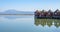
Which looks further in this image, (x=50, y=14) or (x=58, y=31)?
(x=50, y=14)

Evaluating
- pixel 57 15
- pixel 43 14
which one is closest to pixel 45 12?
pixel 43 14

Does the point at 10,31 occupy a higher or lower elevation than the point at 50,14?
lower

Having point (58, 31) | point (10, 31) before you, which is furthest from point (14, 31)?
point (58, 31)

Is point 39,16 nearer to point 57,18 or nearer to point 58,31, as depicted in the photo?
point 57,18

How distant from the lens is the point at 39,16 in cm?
672

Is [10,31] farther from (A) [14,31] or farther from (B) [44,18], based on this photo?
(B) [44,18]

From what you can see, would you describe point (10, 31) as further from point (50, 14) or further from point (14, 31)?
point (50, 14)

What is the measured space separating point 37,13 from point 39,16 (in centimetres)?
17

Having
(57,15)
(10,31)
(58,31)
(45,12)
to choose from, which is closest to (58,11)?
(57,15)

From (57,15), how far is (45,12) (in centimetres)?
58

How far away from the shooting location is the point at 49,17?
6660 mm

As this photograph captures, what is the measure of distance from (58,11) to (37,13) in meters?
1.00

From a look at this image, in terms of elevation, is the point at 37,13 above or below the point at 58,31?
above

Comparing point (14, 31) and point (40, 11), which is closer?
point (14, 31)
